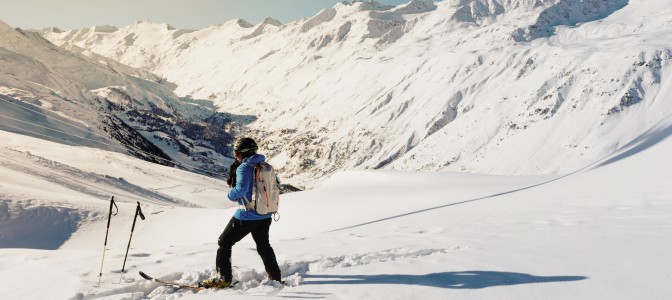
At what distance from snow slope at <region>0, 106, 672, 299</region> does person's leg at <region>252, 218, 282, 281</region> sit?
23 centimetres

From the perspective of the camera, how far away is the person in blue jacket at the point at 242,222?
7.11m

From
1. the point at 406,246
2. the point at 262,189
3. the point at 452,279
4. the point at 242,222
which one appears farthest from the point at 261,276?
the point at 406,246

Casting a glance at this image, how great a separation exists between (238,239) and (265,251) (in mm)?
519

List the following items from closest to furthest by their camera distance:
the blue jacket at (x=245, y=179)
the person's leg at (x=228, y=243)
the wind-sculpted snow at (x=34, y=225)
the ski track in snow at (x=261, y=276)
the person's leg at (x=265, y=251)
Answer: the ski track in snow at (x=261, y=276)
the blue jacket at (x=245, y=179)
the person's leg at (x=228, y=243)
the person's leg at (x=265, y=251)
the wind-sculpted snow at (x=34, y=225)

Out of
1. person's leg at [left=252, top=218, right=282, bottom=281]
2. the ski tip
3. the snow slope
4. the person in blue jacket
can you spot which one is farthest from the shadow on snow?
the ski tip

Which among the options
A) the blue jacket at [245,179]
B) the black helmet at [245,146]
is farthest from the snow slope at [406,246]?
the black helmet at [245,146]

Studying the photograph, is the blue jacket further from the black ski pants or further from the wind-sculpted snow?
the wind-sculpted snow

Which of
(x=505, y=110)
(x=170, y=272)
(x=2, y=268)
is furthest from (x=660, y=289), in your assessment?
(x=505, y=110)

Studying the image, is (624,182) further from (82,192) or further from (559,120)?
(559,120)

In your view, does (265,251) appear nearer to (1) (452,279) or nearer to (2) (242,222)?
(2) (242,222)

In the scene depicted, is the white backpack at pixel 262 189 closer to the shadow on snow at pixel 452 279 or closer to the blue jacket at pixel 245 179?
the blue jacket at pixel 245 179

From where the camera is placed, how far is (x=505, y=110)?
16150 centimetres

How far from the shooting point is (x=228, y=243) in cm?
737

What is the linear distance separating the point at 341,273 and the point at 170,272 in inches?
128
